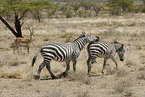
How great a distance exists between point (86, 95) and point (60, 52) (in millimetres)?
2328

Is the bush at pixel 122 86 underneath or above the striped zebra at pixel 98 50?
underneath

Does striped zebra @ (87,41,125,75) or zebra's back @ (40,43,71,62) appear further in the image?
striped zebra @ (87,41,125,75)

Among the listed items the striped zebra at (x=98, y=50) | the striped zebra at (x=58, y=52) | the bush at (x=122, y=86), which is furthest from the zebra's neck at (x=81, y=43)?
the bush at (x=122, y=86)

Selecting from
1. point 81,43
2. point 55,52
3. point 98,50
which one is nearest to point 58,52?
point 55,52

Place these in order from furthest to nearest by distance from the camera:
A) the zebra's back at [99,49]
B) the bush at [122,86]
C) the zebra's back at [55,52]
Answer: the zebra's back at [99,49]
the zebra's back at [55,52]
the bush at [122,86]

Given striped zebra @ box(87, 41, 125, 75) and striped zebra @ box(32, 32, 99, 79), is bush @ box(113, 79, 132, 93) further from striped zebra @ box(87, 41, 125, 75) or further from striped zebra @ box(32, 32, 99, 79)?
striped zebra @ box(32, 32, 99, 79)

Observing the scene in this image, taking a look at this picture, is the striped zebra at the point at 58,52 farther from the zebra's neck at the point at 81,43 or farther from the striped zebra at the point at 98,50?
the striped zebra at the point at 98,50

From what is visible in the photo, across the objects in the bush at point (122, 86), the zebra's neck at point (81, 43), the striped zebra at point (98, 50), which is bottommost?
the bush at point (122, 86)

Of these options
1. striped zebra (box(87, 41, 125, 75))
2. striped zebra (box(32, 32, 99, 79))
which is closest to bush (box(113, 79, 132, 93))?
striped zebra (box(87, 41, 125, 75))

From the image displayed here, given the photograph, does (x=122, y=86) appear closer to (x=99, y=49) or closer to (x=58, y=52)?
(x=99, y=49)

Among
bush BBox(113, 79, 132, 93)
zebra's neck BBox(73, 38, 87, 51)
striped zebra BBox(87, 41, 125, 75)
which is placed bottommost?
bush BBox(113, 79, 132, 93)

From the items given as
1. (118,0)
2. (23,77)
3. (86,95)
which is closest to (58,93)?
(86,95)

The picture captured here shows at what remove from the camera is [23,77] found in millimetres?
7711

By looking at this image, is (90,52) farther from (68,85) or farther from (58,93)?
(58,93)
